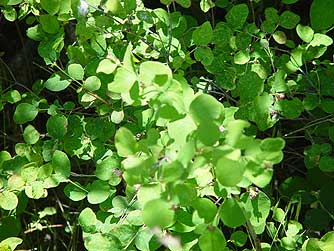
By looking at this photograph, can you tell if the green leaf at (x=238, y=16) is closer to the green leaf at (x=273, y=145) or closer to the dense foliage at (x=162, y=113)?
the dense foliage at (x=162, y=113)

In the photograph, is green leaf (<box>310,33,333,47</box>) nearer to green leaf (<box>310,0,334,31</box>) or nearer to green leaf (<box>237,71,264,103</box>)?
green leaf (<box>310,0,334,31</box>)

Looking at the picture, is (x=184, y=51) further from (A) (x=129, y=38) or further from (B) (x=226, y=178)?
(B) (x=226, y=178)

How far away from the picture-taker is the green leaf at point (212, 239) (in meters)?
0.87

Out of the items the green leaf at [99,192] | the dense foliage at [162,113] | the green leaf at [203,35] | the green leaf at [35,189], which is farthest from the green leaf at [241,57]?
the green leaf at [35,189]

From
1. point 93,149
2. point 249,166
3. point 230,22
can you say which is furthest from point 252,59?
point 249,166

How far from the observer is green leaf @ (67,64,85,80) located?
47.7 inches

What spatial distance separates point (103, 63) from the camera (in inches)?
35.6

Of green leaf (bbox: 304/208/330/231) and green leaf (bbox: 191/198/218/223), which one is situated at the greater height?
green leaf (bbox: 191/198/218/223)

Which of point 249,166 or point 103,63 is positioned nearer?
point 249,166

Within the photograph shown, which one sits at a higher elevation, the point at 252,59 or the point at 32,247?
the point at 252,59

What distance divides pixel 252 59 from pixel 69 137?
45 cm

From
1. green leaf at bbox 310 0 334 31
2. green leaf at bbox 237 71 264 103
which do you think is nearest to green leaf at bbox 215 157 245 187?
green leaf at bbox 237 71 264 103

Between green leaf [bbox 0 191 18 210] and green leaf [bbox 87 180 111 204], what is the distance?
0.18 metres

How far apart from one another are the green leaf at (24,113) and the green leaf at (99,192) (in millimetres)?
233
